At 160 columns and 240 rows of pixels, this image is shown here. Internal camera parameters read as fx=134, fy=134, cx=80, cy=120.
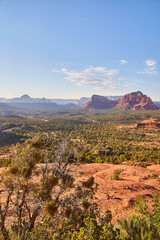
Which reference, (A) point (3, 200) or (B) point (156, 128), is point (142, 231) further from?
(B) point (156, 128)

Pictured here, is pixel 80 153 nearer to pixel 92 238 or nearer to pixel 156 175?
pixel 92 238

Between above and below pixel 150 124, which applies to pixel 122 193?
above

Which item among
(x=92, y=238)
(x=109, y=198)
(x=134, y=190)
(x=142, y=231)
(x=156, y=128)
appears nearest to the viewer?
(x=92, y=238)

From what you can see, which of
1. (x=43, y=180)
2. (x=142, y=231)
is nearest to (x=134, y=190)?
(x=142, y=231)

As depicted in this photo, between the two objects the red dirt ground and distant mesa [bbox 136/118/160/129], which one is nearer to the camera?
the red dirt ground

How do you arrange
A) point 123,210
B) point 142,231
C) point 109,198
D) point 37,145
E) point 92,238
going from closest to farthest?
point 92,238 < point 142,231 < point 37,145 < point 123,210 < point 109,198

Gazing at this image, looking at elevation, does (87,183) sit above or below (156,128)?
above

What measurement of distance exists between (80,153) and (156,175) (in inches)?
715

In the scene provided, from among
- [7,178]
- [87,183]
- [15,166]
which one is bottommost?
[87,183]

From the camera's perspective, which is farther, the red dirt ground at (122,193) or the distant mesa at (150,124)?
the distant mesa at (150,124)

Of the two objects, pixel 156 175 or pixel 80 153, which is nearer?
pixel 80 153

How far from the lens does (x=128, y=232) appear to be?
239 inches

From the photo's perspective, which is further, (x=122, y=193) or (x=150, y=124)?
(x=150, y=124)

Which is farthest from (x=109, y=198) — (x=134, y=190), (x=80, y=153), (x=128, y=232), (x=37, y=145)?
(x=37, y=145)
